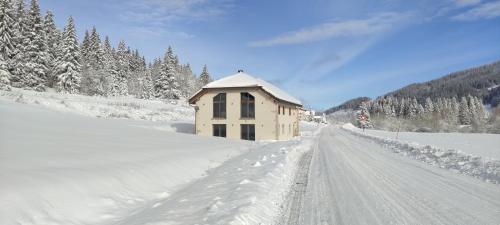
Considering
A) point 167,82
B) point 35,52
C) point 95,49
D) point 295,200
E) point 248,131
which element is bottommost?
point 295,200

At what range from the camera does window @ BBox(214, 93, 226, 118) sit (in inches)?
1518

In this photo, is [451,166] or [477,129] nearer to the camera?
[451,166]

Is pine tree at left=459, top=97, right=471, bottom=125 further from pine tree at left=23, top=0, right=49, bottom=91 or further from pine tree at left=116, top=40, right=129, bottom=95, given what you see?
pine tree at left=23, top=0, right=49, bottom=91

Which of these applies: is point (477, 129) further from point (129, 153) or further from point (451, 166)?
point (129, 153)

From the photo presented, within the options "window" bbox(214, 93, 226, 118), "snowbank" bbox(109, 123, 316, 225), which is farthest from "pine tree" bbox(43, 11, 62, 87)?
"snowbank" bbox(109, 123, 316, 225)

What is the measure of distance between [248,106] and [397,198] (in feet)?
95.3

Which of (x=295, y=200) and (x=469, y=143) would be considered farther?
(x=469, y=143)

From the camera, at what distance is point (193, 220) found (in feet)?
23.4

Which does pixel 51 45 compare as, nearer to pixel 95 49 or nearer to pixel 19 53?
pixel 19 53

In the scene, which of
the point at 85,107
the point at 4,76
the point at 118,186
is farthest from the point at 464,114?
the point at 118,186

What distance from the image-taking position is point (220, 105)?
1522 inches

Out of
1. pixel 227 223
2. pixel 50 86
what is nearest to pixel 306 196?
pixel 227 223

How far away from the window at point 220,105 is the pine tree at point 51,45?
3526 centimetres

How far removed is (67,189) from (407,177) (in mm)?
10577
